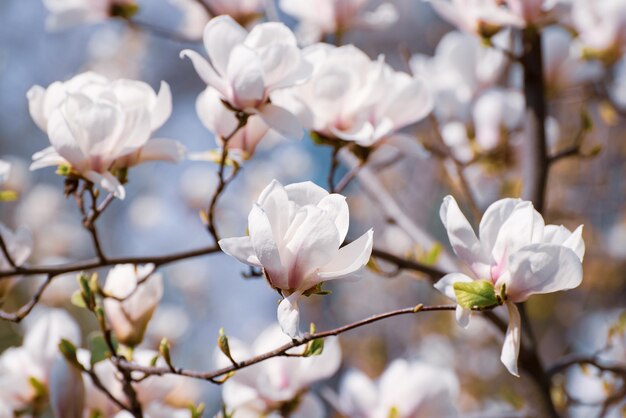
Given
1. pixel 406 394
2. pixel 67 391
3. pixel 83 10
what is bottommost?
pixel 406 394

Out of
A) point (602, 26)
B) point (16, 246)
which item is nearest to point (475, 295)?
point (16, 246)

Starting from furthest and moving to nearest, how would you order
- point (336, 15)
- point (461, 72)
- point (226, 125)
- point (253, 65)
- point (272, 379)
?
point (461, 72)
point (336, 15)
point (272, 379)
point (226, 125)
point (253, 65)

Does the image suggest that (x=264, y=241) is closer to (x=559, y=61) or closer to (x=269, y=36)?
(x=269, y=36)

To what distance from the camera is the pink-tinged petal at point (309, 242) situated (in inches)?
22.5

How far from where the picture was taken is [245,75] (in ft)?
2.34

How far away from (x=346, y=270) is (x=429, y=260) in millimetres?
406

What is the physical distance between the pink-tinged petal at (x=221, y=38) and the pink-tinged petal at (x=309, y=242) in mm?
237

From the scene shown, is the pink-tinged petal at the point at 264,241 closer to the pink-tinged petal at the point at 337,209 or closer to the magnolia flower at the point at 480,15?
the pink-tinged petal at the point at 337,209

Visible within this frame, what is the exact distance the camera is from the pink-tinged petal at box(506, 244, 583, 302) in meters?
0.55

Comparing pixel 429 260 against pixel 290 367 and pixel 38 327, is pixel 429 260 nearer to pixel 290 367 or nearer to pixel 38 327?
pixel 290 367

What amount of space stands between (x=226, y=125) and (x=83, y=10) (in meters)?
0.49

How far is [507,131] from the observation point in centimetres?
131

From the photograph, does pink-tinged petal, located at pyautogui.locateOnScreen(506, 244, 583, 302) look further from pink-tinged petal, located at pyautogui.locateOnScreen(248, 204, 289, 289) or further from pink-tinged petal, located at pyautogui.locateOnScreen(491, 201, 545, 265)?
pink-tinged petal, located at pyautogui.locateOnScreen(248, 204, 289, 289)

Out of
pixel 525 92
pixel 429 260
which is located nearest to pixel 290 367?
pixel 429 260
